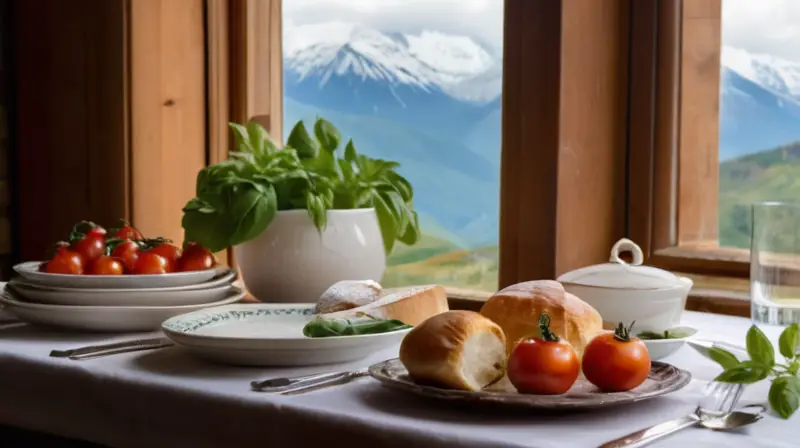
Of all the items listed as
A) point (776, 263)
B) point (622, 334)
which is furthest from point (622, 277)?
point (622, 334)

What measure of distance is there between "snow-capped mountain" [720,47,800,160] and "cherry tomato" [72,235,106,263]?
94 centimetres

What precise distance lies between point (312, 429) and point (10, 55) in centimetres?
151

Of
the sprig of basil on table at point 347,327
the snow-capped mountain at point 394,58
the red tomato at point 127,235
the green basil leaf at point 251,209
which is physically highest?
the snow-capped mountain at point 394,58

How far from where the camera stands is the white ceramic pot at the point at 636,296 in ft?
3.81

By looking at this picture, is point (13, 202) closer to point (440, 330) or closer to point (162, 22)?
point (162, 22)

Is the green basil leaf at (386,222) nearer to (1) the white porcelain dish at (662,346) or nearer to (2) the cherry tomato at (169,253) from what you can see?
(2) the cherry tomato at (169,253)

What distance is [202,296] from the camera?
1358 millimetres

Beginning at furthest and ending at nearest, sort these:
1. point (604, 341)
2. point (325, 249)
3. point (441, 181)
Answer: point (441, 181)
point (325, 249)
point (604, 341)

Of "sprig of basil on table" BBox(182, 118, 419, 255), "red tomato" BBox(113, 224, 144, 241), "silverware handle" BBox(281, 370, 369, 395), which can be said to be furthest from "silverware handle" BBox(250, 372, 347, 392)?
"red tomato" BBox(113, 224, 144, 241)

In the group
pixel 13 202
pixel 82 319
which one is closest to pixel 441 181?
pixel 82 319

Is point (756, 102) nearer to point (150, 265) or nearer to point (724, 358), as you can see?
point (724, 358)

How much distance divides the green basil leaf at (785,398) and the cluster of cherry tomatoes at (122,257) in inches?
31.6

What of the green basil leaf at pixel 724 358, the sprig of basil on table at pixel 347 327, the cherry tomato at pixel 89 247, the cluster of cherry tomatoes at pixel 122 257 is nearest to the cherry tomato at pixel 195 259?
the cluster of cherry tomatoes at pixel 122 257

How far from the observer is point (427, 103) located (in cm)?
189
